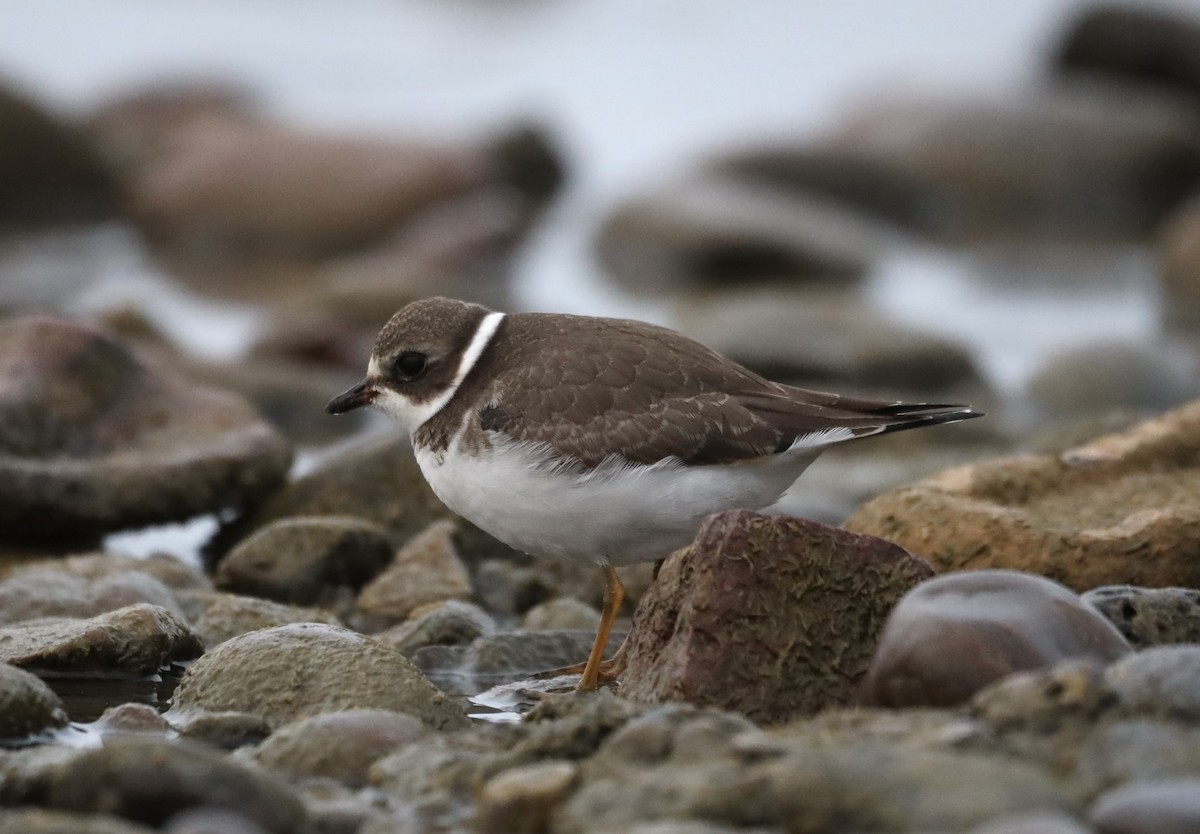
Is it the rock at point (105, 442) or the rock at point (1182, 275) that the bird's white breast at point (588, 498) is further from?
the rock at point (1182, 275)

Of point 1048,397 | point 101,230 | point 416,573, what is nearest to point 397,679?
point 416,573

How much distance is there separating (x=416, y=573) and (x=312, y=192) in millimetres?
10566

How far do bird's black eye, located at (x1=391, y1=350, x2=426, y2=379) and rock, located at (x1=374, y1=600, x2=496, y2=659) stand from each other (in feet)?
3.32

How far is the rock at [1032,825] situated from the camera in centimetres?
356

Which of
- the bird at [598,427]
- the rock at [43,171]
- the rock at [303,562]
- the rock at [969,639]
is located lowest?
the rock at [303,562]

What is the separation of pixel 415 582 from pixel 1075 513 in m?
2.91

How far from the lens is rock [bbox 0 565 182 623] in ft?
21.8

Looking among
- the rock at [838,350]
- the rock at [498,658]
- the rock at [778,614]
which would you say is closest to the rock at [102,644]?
the rock at [498,658]

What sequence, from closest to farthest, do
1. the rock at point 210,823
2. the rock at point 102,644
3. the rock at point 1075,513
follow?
the rock at point 210,823 → the rock at point 102,644 → the rock at point 1075,513

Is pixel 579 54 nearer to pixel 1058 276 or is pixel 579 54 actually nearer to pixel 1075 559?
pixel 1058 276

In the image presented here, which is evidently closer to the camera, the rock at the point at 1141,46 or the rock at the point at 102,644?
the rock at the point at 102,644

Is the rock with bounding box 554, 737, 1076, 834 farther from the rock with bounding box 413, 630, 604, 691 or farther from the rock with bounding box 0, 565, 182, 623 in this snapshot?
the rock with bounding box 0, 565, 182, 623

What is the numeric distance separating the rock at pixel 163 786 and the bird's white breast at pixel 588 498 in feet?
6.29

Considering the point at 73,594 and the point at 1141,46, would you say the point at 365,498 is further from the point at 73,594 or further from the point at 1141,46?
the point at 1141,46
